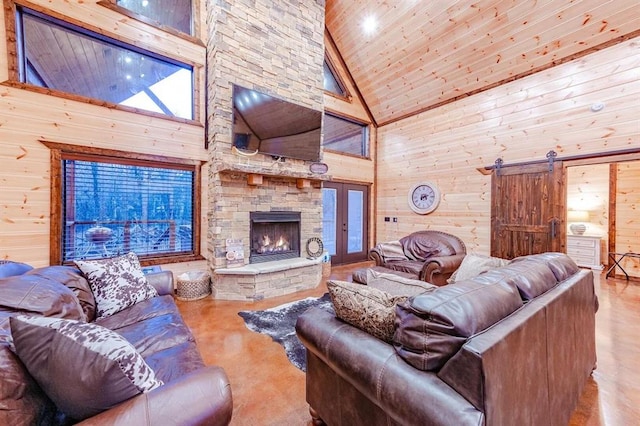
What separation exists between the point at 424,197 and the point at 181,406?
Result: 5.58 metres

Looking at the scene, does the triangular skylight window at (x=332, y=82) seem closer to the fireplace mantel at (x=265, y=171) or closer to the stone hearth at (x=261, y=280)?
the fireplace mantel at (x=265, y=171)

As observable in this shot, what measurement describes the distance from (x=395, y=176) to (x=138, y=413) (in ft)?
19.9

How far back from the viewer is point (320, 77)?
484 cm

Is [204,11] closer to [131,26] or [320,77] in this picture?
[131,26]

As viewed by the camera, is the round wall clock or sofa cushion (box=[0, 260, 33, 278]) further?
the round wall clock

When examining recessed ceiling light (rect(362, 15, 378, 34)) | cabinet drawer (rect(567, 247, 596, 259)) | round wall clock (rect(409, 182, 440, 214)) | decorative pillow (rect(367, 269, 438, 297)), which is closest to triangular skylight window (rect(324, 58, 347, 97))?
recessed ceiling light (rect(362, 15, 378, 34))

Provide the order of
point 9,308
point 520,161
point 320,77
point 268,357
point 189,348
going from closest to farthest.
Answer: point 9,308
point 189,348
point 268,357
point 520,161
point 320,77

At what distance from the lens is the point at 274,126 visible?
4.25m

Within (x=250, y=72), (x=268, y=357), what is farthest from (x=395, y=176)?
(x=268, y=357)

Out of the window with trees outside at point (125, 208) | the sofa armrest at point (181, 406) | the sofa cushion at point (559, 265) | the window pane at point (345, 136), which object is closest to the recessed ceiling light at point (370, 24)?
the window pane at point (345, 136)

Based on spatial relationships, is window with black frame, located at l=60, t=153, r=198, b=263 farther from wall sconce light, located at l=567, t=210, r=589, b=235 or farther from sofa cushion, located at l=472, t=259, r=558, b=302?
wall sconce light, located at l=567, t=210, r=589, b=235

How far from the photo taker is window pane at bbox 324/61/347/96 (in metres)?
5.99

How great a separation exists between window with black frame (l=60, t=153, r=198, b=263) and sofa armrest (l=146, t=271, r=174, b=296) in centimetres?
150

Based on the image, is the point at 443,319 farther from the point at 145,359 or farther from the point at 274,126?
the point at 274,126
